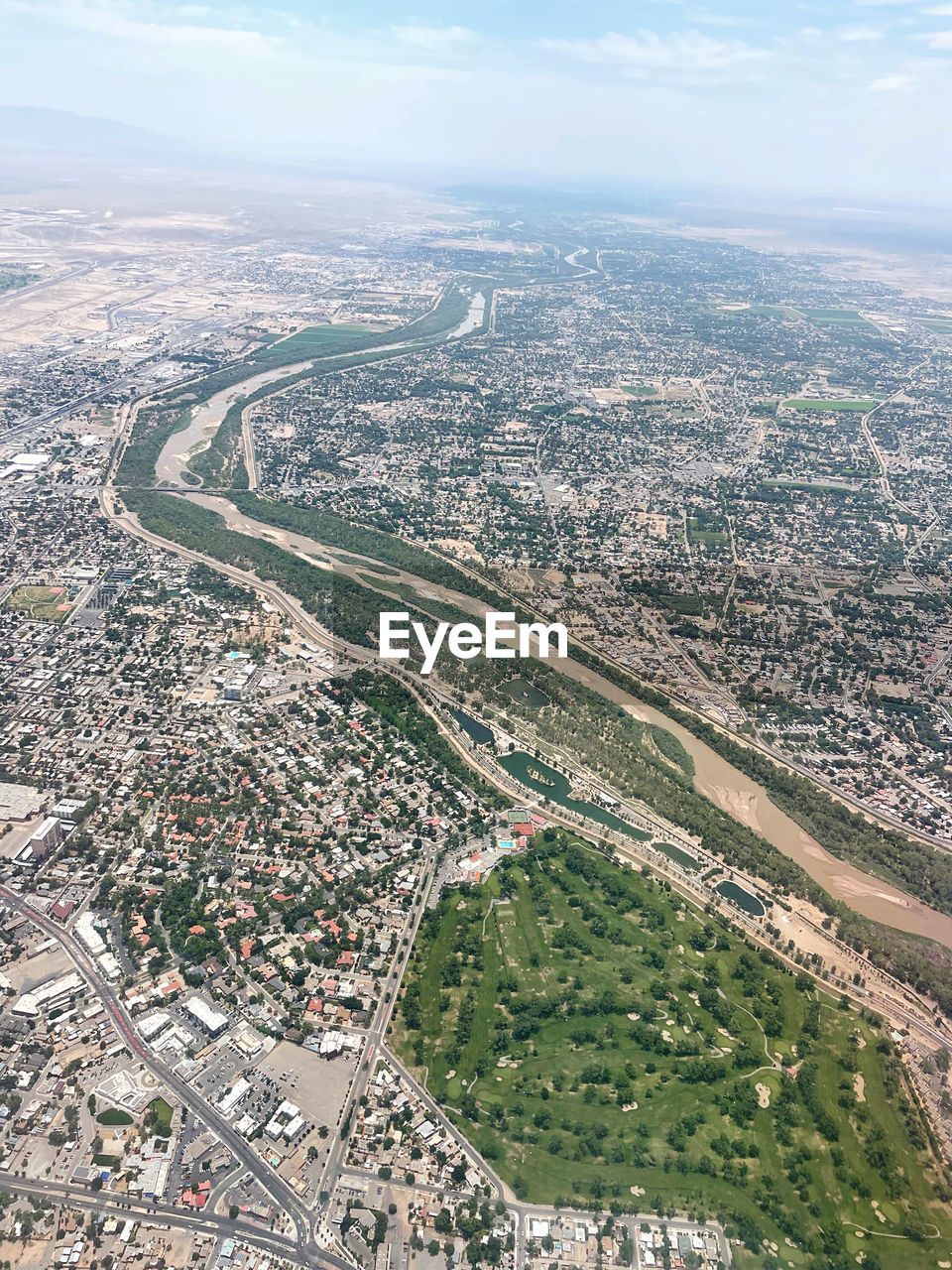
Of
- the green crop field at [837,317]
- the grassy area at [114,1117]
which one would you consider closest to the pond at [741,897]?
the grassy area at [114,1117]

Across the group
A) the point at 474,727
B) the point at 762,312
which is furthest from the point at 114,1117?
the point at 762,312

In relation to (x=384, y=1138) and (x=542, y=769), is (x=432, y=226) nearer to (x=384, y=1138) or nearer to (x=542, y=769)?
(x=542, y=769)

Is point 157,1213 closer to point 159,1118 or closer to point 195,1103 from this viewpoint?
point 159,1118

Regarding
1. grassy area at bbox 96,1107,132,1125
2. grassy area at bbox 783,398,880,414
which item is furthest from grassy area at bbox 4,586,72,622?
grassy area at bbox 783,398,880,414

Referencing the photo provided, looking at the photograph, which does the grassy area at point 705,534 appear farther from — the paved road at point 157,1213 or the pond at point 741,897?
the paved road at point 157,1213

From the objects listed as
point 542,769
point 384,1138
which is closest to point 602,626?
point 542,769

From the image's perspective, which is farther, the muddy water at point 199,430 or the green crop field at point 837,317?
the green crop field at point 837,317
